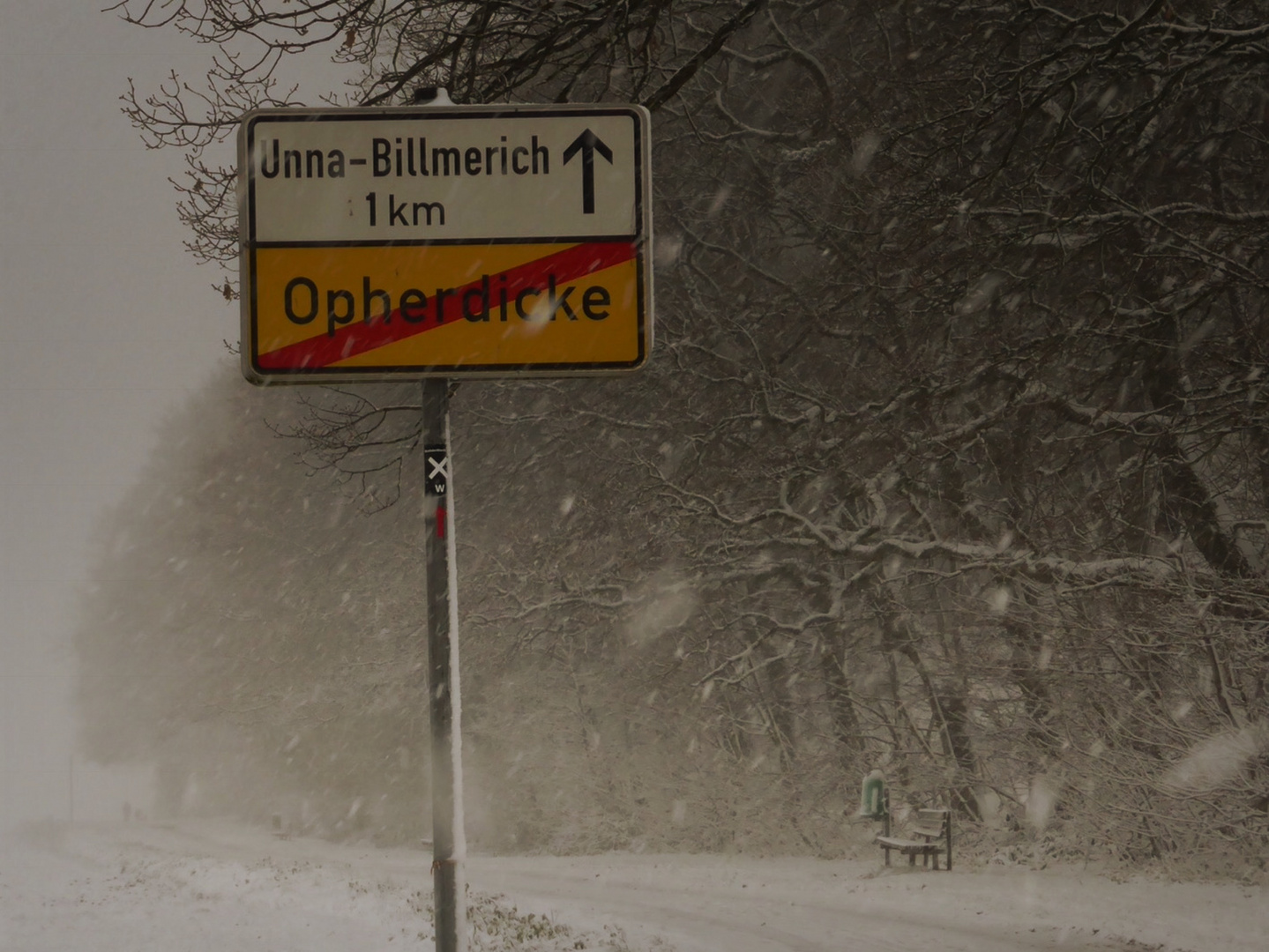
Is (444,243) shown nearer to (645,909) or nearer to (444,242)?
(444,242)

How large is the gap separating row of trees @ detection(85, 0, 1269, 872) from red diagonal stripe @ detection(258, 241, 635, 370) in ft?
6.93

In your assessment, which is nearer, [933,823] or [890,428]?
[890,428]

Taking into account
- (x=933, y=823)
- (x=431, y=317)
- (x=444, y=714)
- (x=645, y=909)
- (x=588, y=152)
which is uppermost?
(x=588, y=152)

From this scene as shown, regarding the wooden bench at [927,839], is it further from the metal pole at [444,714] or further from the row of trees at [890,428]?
the metal pole at [444,714]

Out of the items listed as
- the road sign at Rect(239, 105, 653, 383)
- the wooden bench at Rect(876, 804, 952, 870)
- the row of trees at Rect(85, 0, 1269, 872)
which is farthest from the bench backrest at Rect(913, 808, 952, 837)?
the road sign at Rect(239, 105, 653, 383)

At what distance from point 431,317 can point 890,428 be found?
12.2 m

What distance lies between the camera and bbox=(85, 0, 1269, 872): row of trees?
368 inches

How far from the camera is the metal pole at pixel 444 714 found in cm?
268

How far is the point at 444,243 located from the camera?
304 centimetres

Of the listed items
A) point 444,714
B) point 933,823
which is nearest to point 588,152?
point 444,714

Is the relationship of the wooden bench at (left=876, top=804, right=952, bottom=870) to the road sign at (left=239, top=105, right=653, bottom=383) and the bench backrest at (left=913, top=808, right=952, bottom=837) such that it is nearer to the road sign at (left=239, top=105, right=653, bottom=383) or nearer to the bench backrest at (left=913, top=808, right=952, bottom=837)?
the bench backrest at (left=913, top=808, right=952, bottom=837)

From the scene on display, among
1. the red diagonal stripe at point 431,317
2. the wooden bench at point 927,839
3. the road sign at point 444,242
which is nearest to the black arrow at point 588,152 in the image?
the road sign at point 444,242

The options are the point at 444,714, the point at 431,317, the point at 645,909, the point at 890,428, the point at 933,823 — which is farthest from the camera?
the point at 933,823

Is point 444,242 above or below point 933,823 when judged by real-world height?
above
